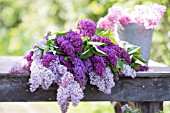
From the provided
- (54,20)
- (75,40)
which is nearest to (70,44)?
(75,40)

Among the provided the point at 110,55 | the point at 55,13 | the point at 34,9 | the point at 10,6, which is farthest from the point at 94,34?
the point at 10,6

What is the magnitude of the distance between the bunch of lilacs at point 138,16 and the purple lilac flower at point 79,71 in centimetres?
49

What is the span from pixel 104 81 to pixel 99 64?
0.09 metres

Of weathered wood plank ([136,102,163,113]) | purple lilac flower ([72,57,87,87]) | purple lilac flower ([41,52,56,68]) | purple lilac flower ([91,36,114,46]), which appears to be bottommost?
weathered wood plank ([136,102,163,113])

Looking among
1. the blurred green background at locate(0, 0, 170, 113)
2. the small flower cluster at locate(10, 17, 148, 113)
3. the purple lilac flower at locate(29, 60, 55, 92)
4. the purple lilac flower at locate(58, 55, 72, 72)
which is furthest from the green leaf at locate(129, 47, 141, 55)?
the blurred green background at locate(0, 0, 170, 113)

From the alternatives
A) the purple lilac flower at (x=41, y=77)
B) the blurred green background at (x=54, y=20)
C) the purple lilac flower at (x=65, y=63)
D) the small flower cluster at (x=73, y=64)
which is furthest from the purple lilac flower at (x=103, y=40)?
the blurred green background at (x=54, y=20)

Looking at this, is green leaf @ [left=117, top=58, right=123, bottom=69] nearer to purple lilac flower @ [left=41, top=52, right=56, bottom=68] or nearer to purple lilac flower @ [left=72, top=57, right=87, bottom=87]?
purple lilac flower @ [left=72, top=57, right=87, bottom=87]

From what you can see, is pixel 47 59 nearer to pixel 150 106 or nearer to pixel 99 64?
pixel 99 64

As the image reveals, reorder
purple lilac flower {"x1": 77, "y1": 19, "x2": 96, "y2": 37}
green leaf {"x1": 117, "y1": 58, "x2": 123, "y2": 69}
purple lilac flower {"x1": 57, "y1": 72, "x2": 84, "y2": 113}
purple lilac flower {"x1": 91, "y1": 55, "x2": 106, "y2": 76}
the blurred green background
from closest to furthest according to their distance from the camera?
purple lilac flower {"x1": 57, "y1": 72, "x2": 84, "y2": 113}, purple lilac flower {"x1": 91, "y1": 55, "x2": 106, "y2": 76}, green leaf {"x1": 117, "y1": 58, "x2": 123, "y2": 69}, purple lilac flower {"x1": 77, "y1": 19, "x2": 96, "y2": 37}, the blurred green background

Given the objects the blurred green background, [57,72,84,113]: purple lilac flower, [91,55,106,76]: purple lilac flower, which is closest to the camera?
[57,72,84,113]: purple lilac flower

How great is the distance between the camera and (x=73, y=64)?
7.13ft

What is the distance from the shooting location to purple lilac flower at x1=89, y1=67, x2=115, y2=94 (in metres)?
2.18

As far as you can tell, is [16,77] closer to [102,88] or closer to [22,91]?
[22,91]

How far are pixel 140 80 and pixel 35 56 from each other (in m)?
0.56
